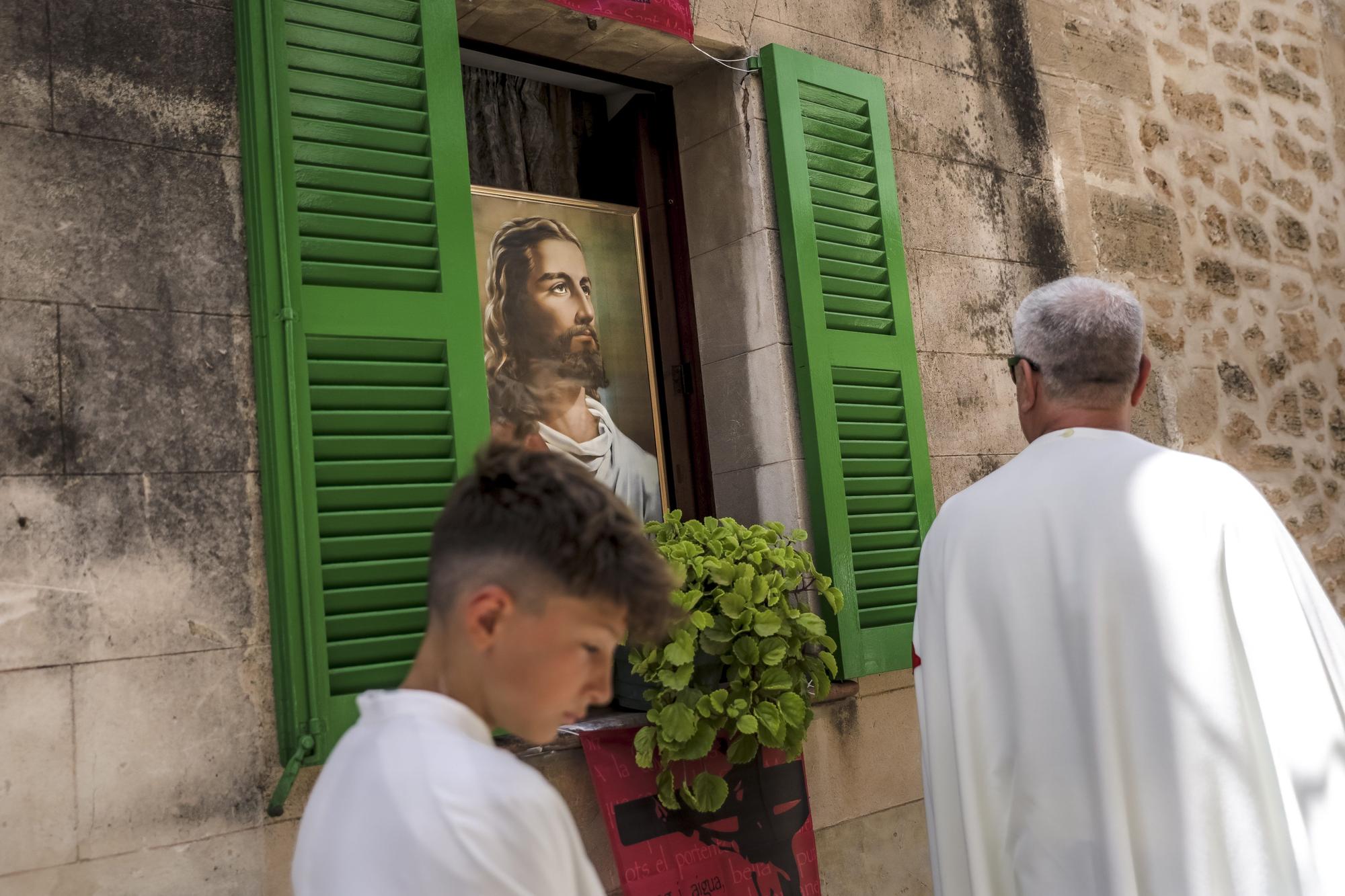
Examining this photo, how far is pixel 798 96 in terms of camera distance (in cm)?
392

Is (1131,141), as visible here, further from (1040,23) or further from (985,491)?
(985,491)

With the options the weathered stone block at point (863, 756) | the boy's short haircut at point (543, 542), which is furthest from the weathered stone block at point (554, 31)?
the boy's short haircut at point (543, 542)

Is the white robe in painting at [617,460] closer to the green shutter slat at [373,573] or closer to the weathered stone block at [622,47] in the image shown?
the green shutter slat at [373,573]

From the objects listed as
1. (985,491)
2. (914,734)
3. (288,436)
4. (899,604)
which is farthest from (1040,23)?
(288,436)

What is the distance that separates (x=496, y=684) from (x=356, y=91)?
2269mm

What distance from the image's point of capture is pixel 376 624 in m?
2.78

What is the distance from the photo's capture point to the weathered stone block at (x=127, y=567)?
8.05ft

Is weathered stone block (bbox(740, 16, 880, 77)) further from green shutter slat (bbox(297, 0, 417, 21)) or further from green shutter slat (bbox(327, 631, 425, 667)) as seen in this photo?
green shutter slat (bbox(327, 631, 425, 667))

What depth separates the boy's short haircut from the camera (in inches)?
42.3

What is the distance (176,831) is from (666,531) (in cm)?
139

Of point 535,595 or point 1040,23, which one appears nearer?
point 535,595

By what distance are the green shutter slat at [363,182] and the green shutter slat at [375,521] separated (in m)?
0.75

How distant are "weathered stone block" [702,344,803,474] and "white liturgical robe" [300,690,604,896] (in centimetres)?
279

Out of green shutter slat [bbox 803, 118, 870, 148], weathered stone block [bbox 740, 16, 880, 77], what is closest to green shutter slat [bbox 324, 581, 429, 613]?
green shutter slat [bbox 803, 118, 870, 148]
